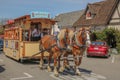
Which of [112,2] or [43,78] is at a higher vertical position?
[112,2]

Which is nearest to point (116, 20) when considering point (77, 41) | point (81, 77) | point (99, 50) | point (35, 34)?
point (99, 50)

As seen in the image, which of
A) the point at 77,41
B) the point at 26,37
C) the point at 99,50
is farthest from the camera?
the point at 99,50

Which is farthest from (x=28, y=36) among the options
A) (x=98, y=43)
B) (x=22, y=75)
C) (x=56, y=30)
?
(x=98, y=43)

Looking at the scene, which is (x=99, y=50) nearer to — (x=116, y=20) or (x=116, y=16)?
(x=116, y=20)

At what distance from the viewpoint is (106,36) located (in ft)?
117

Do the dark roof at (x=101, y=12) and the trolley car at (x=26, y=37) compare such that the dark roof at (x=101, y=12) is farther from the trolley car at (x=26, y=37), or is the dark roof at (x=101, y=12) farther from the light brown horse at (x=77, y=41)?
the light brown horse at (x=77, y=41)

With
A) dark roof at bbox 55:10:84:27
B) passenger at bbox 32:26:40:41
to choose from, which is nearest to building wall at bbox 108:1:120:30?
dark roof at bbox 55:10:84:27

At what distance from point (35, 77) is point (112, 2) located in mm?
30416

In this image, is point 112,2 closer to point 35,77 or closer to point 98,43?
point 98,43

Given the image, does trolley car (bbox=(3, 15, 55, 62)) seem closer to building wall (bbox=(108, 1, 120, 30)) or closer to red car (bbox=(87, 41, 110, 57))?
red car (bbox=(87, 41, 110, 57))

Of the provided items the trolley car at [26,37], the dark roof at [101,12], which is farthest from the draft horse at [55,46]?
the dark roof at [101,12]

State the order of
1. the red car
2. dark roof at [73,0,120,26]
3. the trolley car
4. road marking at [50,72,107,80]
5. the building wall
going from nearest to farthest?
road marking at [50,72,107,80] → the trolley car → the red car → the building wall → dark roof at [73,0,120,26]

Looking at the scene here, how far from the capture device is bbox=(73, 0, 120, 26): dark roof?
39744 millimetres

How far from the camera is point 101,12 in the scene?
43.5 meters
